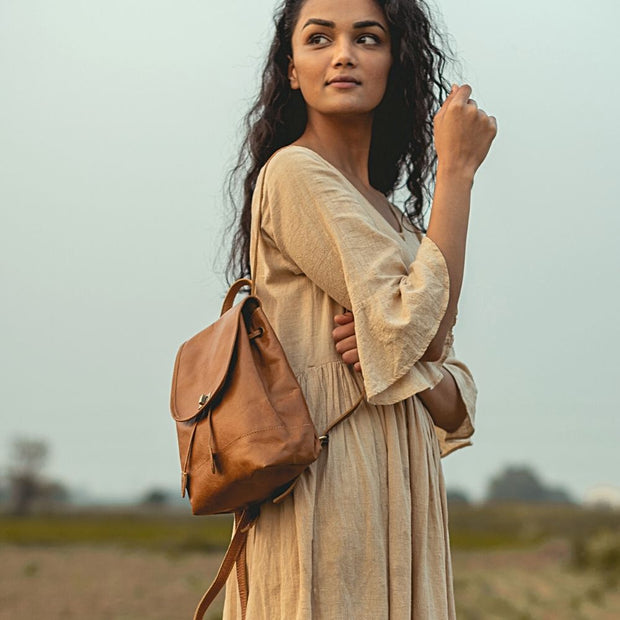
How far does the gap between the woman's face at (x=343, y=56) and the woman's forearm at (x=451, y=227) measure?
0.90 ft

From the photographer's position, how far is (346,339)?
1.92 metres

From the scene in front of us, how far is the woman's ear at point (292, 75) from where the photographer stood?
2.29m

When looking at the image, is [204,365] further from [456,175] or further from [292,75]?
[292,75]

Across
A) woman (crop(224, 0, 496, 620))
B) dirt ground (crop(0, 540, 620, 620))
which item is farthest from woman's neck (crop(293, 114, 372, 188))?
dirt ground (crop(0, 540, 620, 620))

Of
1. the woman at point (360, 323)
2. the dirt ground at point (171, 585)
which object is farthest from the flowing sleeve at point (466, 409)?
the dirt ground at point (171, 585)

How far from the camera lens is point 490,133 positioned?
2.05 m

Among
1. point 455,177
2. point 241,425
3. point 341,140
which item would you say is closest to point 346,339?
point 241,425

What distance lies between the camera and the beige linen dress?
1.84 m

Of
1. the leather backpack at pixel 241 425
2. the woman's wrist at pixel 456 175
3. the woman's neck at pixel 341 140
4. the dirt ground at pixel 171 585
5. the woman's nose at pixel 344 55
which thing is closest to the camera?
the leather backpack at pixel 241 425

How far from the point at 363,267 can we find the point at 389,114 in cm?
60

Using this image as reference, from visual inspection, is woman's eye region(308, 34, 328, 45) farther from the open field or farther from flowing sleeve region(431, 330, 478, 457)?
the open field

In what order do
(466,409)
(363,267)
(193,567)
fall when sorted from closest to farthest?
(363,267), (466,409), (193,567)

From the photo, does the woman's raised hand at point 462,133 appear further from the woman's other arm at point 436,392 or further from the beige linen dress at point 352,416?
the woman's other arm at point 436,392

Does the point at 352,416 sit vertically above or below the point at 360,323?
below
